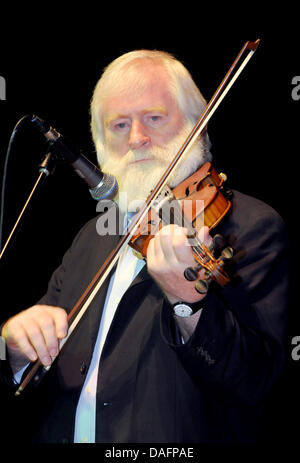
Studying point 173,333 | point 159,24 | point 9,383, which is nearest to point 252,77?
point 159,24

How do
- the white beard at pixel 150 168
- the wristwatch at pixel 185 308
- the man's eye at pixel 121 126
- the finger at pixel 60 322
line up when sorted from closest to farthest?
1. the wristwatch at pixel 185 308
2. the finger at pixel 60 322
3. the white beard at pixel 150 168
4. the man's eye at pixel 121 126

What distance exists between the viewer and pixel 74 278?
174 cm

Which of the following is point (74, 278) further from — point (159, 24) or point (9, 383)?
point (159, 24)

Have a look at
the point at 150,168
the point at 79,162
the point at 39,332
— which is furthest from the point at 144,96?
the point at 39,332

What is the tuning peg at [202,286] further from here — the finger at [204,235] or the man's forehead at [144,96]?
the man's forehead at [144,96]

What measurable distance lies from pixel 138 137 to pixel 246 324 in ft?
2.82

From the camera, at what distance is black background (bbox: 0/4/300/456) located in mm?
2107

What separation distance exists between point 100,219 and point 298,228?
1007 millimetres

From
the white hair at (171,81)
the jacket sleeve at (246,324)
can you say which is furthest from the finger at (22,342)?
Answer: the white hair at (171,81)

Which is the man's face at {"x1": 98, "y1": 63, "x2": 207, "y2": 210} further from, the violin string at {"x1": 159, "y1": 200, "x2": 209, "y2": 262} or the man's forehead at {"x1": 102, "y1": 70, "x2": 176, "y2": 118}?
the violin string at {"x1": 159, "y1": 200, "x2": 209, "y2": 262}

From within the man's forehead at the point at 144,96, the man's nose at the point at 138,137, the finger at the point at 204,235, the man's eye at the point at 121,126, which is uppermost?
the man's forehead at the point at 144,96

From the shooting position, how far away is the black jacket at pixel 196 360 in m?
1.09

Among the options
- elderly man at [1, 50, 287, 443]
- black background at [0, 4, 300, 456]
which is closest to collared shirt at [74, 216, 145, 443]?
elderly man at [1, 50, 287, 443]

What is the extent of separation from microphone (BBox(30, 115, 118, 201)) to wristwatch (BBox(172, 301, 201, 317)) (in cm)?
38
